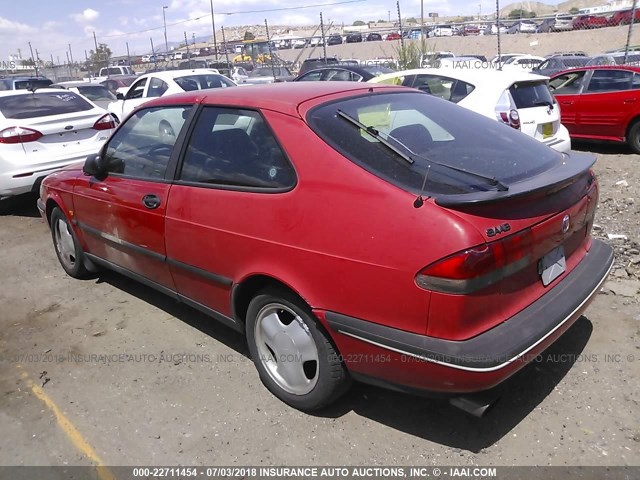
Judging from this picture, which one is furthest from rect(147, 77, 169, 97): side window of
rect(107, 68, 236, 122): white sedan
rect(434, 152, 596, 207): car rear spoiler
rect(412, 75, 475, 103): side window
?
rect(434, 152, 596, 207): car rear spoiler

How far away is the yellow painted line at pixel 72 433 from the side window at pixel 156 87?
8.75m

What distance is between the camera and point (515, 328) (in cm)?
239

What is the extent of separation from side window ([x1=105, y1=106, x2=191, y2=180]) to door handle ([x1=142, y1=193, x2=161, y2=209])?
14 cm

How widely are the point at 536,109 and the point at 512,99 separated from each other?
41 centimetres

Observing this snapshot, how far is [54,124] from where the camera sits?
693cm

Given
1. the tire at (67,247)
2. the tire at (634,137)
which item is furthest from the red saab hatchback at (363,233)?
the tire at (634,137)

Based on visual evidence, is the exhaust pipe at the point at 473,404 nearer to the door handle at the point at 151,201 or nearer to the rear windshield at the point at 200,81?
the door handle at the point at 151,201

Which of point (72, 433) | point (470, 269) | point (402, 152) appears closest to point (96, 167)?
point (72, 433)

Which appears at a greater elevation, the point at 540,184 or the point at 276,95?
the point at 276,95

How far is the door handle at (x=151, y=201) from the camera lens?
11.3 ft

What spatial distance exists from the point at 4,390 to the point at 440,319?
9.16 feet

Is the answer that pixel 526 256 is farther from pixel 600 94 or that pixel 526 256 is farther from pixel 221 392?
pixel 600 94

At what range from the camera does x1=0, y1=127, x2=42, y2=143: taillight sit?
21.9 feet

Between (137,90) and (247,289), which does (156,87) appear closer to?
(137,90)
